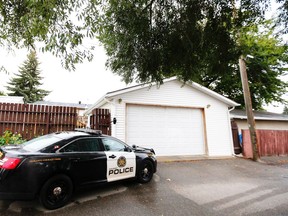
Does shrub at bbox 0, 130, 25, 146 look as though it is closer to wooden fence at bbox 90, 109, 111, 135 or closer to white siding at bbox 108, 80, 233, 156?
wooden fence at bbox 90, 109, 111, 135

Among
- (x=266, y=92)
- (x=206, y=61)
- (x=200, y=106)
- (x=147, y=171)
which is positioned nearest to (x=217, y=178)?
(x=147, y=171)

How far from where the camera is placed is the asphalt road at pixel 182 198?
3.55 m

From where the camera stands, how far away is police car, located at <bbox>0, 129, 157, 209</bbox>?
3.20m

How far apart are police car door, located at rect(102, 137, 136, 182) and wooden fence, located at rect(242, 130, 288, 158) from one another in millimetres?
8581

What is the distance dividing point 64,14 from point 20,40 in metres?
2.28

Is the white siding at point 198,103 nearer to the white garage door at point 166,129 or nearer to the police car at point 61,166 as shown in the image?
the white garage door at point 166,129

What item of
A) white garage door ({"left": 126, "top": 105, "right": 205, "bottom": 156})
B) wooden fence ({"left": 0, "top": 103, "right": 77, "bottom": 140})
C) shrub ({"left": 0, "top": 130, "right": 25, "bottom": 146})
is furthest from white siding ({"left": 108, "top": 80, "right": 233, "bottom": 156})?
shrub ({"left": 0, "top": 130, "right": 25, "bottom": 146})

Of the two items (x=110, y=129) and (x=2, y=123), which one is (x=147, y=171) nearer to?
(x=110, y=129)

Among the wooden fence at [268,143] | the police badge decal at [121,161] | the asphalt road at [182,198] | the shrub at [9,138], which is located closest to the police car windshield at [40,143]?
the asphalt road at [182,198]

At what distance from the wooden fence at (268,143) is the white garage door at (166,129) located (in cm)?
283

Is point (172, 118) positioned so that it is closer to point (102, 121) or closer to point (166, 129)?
point (166, 129)

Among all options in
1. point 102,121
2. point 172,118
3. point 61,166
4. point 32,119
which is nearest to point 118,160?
point 61,166

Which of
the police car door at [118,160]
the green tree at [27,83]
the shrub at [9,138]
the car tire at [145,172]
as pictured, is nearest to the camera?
the police car door at [118,160]

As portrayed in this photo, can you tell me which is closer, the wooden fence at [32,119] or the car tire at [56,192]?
the car tire at [56,192]
